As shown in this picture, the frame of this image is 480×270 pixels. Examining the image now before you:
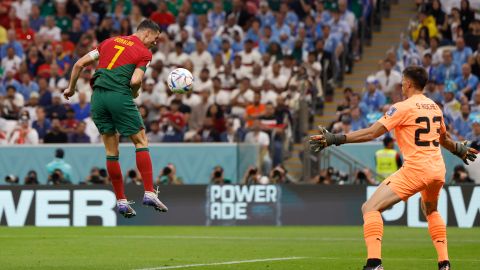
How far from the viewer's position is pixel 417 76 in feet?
37.1

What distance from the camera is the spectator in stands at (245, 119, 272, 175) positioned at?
80.3ft

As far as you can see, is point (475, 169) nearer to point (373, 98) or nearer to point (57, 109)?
point (373, 98)

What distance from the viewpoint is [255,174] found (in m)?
24.1

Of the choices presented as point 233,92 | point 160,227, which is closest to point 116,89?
point 160,227

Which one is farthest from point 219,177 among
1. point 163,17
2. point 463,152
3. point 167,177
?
point 463,152

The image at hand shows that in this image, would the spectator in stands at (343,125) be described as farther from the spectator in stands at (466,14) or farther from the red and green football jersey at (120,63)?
the red and green football jersey at (120,63)

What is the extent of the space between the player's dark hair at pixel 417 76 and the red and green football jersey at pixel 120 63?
3555 mm

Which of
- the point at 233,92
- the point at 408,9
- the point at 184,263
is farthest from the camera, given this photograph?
the point at 408,9

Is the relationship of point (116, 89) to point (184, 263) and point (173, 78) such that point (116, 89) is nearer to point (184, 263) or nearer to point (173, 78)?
point (173, 78)

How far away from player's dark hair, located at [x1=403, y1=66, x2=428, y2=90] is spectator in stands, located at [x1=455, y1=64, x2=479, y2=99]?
1418cm

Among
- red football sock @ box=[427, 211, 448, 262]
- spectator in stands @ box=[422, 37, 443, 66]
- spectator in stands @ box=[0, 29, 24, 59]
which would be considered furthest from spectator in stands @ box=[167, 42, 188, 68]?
red football sock @ box=[427, 211, 448, 262]

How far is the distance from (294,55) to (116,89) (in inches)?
613

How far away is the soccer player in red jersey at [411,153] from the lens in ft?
36.2

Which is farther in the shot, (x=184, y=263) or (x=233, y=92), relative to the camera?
(x=233, y=92)
